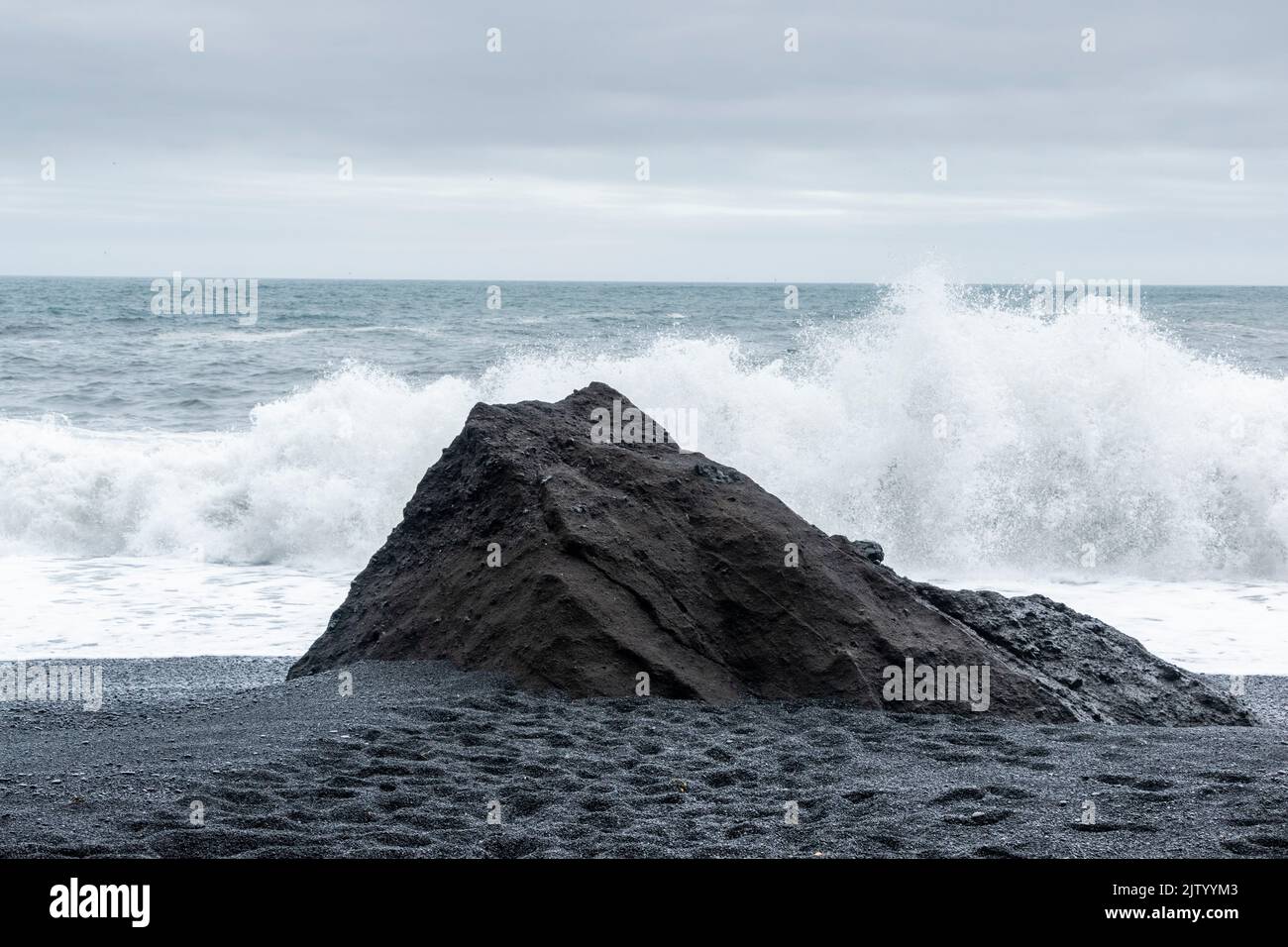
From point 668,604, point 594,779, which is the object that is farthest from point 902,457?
point 594,779

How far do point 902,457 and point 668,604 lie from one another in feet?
21.9

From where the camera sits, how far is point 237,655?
7.73m

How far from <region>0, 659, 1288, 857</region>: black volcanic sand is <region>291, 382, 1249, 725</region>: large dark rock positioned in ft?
0.71

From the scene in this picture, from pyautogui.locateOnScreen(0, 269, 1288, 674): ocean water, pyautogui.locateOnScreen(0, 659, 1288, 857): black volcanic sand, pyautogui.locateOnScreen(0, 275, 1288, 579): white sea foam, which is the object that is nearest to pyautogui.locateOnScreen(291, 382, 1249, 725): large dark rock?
pyautogui.locateOnScreen(0, 659, 1288, 857): black volcanic sand

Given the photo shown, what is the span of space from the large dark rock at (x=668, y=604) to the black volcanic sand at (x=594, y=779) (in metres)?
0.22

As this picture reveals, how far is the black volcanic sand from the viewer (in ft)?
11.9

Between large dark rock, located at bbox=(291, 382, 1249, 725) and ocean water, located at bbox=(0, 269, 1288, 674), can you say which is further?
ocean water, located at bbox=(0, 269, 1288, 674)

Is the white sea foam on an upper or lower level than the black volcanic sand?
upper

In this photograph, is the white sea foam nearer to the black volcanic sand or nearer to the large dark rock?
the large dark rock

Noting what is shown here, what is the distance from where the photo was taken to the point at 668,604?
5.73 metres

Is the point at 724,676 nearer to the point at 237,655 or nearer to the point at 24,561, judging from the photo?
the point at 237,655

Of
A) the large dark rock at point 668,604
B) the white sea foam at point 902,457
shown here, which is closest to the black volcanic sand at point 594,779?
the large dark rock at point 668,604

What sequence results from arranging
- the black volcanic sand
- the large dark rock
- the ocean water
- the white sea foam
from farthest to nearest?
the white sea foam, the ocean water, the large dark rock, the black volcanic sand

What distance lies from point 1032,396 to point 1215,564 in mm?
2331
